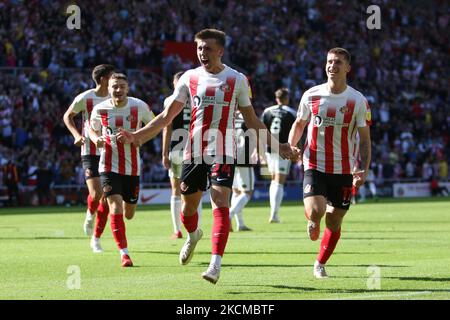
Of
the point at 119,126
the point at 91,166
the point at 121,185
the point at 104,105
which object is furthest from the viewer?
the point at 91,166

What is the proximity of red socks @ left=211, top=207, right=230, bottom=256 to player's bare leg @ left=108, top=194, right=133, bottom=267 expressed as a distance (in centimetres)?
247

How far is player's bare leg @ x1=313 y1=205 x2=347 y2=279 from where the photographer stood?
11000 millimetres

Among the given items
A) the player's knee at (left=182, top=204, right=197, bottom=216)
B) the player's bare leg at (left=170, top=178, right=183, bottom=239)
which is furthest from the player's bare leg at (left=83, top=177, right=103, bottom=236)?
the player's knee at (left=182, top=204, right=197, bottom=216)

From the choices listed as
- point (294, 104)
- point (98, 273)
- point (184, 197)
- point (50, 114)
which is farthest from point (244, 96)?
point (294, 104)

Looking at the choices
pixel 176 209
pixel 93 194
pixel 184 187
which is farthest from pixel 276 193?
pixel 184 187

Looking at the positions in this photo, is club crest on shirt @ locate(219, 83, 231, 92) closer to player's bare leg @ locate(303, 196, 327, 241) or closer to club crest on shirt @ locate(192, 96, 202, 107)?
club crest on shirt @ locate(192, 96, 202, 107)

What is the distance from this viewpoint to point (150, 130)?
9.39 metres

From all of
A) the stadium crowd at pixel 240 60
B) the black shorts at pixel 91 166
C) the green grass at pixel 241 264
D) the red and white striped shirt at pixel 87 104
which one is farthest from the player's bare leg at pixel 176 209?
the stadium crowd at pixel 240 60

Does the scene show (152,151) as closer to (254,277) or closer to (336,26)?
(336,26)

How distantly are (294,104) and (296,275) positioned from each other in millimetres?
30740

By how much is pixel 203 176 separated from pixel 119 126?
328cm

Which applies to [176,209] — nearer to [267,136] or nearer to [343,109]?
[343,109]

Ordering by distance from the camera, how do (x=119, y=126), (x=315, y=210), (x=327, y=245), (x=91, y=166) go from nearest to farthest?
(x=315, y=210)
(x=327, y=245)
(x=119, y=126)
(x=91, y=166)

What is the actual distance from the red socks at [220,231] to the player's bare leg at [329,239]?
1.36 metres
